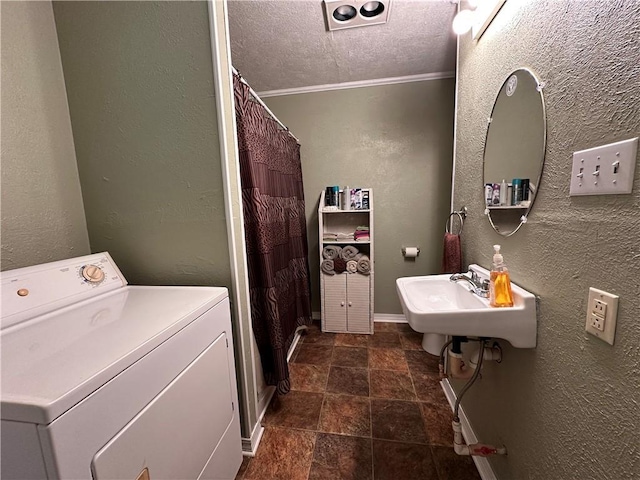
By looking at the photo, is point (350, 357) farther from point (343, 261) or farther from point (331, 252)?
point (331, 252)

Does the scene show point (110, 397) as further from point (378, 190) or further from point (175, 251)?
point (378, 190)

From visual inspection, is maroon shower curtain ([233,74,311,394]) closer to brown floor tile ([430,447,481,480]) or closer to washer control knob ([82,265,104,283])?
washer control knob ([82,265,104,283])

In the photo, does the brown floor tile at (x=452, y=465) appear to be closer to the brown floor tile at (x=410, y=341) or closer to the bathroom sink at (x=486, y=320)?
the bathroom sink at (x=486, y=320)

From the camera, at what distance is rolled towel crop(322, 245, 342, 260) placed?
2.38 meters

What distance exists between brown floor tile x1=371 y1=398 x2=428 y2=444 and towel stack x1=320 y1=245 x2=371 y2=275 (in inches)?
41.6

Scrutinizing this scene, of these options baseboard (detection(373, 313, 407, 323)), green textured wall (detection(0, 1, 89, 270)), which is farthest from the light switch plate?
baseboard (detection(373, 313, 407, 323))

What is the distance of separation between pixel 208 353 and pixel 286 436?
865 millimetres

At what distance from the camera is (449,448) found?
1.31 meters

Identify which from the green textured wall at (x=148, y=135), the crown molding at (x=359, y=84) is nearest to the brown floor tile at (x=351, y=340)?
the green textured wall at (x=148, y=135)

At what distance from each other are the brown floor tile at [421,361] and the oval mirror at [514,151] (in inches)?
52.6

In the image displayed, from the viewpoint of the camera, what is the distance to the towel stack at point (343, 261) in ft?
7.71

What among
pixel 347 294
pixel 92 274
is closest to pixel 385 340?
pixel 347 294

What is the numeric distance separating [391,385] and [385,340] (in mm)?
587

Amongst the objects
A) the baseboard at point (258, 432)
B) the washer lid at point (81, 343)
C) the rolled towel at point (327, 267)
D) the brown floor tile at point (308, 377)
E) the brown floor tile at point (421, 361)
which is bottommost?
the brown floor tile at point (421, 361)
